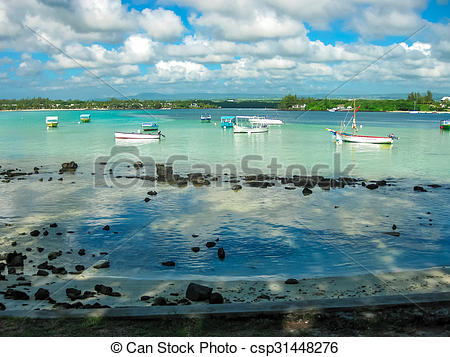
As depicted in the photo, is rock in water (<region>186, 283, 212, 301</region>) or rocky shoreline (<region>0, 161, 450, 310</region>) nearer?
rock in water (<region>186, 283, 212, 301</region>)

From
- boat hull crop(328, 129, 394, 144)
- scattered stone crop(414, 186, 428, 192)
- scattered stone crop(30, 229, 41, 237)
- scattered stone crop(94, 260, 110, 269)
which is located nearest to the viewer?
scattered stone crop(94, 260, 110, 269)

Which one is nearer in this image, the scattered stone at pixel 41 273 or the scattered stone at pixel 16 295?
the scattered stone at pixel 16 295

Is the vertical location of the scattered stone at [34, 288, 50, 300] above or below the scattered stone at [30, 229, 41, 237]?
above

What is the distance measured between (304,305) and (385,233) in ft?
36.7

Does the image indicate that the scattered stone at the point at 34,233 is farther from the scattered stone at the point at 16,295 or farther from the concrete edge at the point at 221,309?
the concrete edge at the point at 221,309

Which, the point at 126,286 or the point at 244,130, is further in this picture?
the point at 244,130

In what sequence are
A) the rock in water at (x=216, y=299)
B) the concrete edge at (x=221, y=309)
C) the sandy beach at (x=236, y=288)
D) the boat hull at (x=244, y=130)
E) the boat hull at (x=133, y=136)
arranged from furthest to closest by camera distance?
the boat hull at (x=244, y=130)
the boat hull at (x=133, y=136)
the sandy beach at (x=236, y=288)
the rock in water at (x=216, y=299)
the concrete edge at (x=221, y=309)

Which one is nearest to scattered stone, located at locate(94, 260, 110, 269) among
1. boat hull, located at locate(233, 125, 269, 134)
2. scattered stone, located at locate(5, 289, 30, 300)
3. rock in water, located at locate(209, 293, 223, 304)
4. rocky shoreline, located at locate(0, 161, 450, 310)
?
rocky shoreline, located at locate(0, 161, 450, 310)

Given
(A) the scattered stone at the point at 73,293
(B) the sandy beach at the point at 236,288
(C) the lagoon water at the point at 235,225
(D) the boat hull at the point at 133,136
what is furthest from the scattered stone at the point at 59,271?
(D) the boat hull at the point at 133,136

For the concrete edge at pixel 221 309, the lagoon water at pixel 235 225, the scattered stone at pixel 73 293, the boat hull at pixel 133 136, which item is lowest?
the lagoon water at pixel 235 225

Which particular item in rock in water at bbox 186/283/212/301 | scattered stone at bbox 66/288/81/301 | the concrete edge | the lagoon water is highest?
the concrete edge

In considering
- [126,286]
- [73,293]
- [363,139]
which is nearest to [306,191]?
[126,286]

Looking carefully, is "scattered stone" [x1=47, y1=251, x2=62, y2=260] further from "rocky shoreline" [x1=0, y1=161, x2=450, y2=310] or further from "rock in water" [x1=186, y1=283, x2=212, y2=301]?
"rock in water" [x1=186, y1=283, x2=212, y2=301]

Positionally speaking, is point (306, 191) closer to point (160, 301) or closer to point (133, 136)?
point (160, 301)
